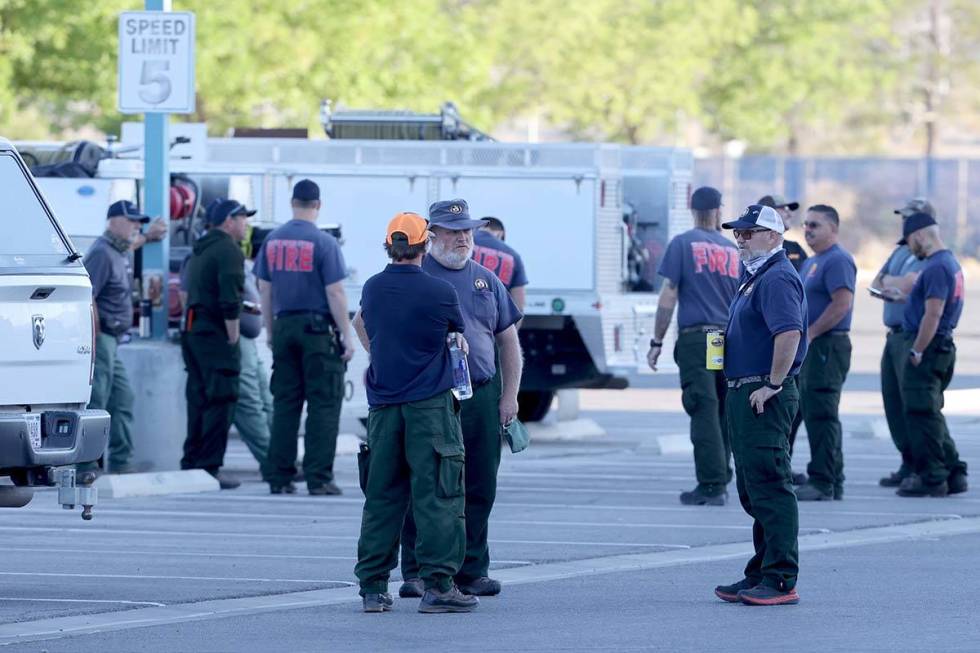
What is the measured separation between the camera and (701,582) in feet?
34.0

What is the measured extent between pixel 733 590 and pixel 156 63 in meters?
6.98

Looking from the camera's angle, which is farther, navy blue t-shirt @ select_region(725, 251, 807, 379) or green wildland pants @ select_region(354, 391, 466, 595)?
navy blue t-shirt @ select_region(725, 251, 807, 379)

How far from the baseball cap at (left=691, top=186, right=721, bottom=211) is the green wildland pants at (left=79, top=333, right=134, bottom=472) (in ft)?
13.2

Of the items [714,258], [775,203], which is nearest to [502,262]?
[714,258]

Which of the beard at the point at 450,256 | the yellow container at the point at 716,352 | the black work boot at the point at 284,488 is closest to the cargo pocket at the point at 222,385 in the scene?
the black work boot at the point at 284,488

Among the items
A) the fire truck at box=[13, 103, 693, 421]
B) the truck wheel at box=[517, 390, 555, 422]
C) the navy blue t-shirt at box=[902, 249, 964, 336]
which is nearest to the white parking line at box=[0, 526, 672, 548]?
the navy blue t-shirt at box=[902, 249, 964, 336]

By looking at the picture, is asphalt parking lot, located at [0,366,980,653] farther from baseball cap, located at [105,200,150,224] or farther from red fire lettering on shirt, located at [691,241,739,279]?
baseball cap, located at [105,200,150,224]

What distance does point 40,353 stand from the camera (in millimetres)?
9258

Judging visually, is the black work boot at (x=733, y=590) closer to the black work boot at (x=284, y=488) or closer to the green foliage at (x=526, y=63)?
the black work boot at (x=284, y=488)

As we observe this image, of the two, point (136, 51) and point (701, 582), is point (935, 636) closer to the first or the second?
point (701, 582)

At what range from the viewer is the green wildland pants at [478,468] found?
9.72m

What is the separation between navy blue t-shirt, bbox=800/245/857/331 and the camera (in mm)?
13766

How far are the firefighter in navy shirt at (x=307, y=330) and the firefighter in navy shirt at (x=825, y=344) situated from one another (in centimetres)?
304

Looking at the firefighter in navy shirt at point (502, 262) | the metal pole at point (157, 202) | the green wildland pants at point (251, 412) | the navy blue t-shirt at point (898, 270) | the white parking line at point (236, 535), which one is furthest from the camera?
the green wildland pants at point (251, 412)
